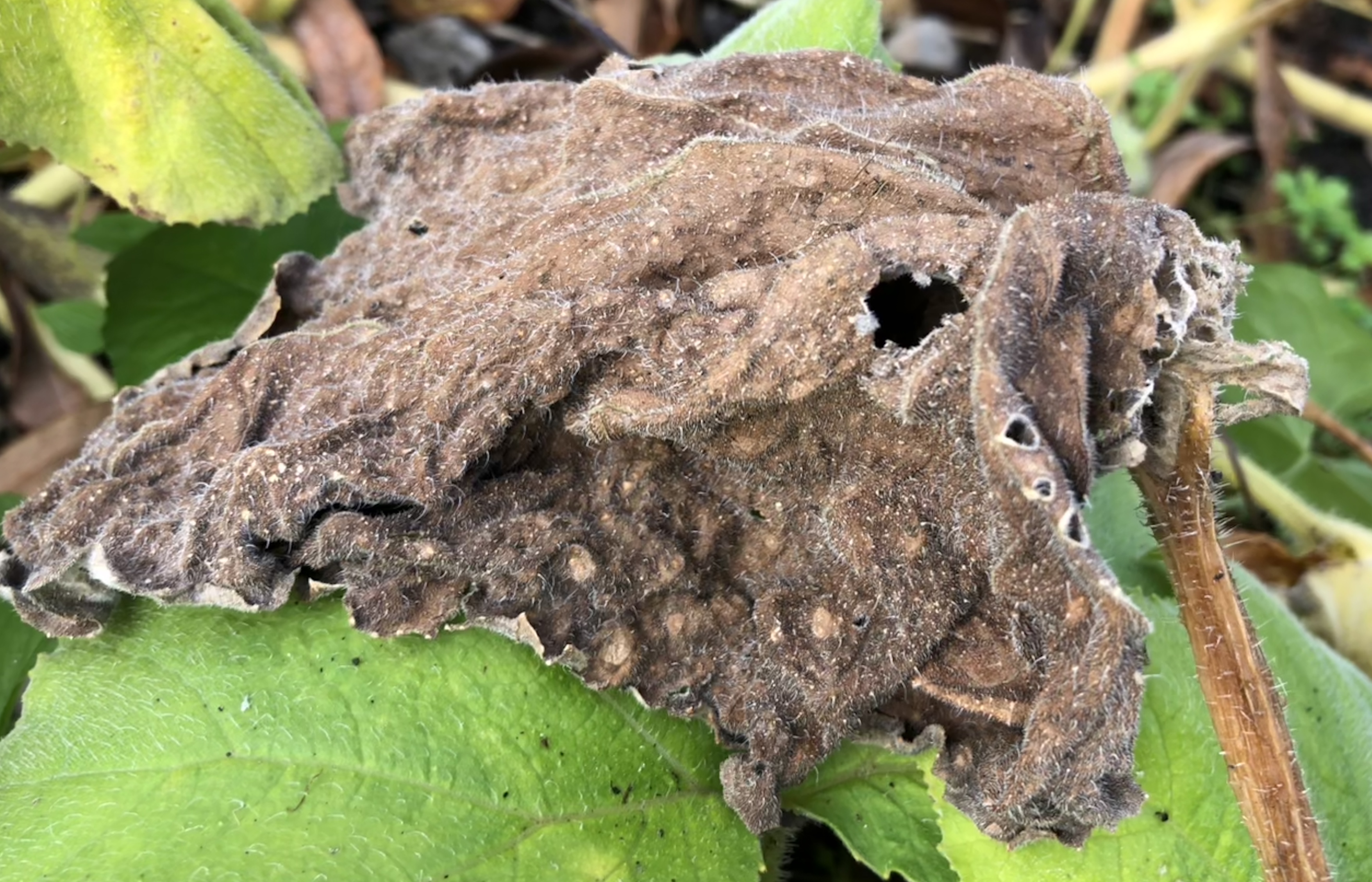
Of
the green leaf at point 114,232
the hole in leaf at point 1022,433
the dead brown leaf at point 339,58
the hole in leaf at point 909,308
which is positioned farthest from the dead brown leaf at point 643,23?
the hole in leaf at point 1022,433

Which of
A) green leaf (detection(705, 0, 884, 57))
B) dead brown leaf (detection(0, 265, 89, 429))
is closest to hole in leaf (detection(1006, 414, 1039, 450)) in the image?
green leaf (detection(705, 0, 884, 57))

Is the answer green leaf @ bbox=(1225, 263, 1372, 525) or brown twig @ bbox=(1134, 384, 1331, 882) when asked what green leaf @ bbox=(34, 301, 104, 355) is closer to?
brown twig @ bbox=(1134, 384, 1331, 882)

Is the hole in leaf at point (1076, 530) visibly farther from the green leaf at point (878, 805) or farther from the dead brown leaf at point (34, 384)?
the dead brown leaf at point (34, 384)

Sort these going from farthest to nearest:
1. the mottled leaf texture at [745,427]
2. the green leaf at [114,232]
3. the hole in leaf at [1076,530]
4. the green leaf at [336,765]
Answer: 1. the green leaf at [114,232]
2. the green leaf at [336,765]
3. the mottled leaf texture at [745,427]
4. the hole in leaf at [1076,530]

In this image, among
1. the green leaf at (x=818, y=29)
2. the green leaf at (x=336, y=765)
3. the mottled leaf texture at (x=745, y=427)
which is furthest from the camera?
the green leaf at (x=818, y=29)

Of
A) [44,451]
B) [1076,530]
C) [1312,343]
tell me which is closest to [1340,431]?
[1312,343]

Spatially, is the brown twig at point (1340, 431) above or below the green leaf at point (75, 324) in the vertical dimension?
below
